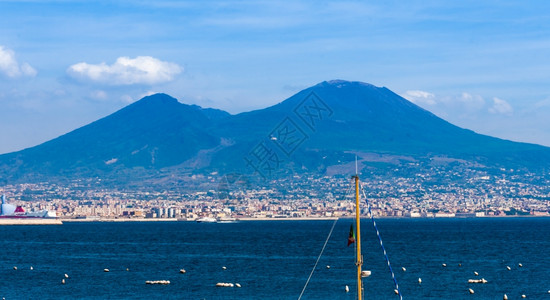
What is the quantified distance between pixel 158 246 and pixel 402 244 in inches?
1428

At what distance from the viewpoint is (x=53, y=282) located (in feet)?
248

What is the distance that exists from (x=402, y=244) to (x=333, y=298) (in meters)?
73.5

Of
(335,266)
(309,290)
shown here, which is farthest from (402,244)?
(309,290)

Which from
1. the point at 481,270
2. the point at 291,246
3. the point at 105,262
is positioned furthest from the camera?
the point at 291,246

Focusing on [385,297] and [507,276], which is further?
[507,276]

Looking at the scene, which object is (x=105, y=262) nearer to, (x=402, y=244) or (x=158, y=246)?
(x=158, y=246)

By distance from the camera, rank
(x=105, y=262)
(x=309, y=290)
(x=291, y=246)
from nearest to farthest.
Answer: (x=309, y=290)
(x=105, y=262)
(x=291, y=246)

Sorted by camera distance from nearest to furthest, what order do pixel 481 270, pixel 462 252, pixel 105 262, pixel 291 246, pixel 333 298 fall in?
pixel 333 298 < pixel 481 270 < pixel 105 262 < pixel 462 252 < pixel 291 246

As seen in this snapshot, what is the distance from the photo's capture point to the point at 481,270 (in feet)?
277

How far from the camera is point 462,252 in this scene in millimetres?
112312

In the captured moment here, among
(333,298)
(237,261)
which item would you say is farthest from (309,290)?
(237,261)

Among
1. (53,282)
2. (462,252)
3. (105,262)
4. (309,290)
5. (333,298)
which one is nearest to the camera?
(333,298)

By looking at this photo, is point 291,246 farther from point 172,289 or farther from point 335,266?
point 172,289

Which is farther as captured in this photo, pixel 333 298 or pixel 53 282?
pixel 53 282
